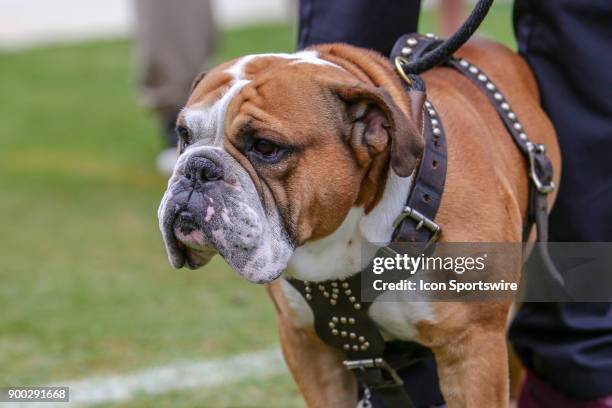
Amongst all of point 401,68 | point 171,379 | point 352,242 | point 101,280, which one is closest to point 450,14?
point 101,280

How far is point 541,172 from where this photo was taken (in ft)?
8.48

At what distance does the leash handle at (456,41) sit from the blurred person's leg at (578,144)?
0.28m

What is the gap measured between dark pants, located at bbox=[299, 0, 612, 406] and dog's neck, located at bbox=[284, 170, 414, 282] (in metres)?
0.59

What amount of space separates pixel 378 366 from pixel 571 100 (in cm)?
86

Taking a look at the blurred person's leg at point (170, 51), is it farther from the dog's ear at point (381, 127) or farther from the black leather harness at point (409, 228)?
the dog's ear at point (381, 127)

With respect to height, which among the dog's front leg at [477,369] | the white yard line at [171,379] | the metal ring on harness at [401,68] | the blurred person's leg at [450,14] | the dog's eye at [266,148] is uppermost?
the metal ring on harness at [401,68]

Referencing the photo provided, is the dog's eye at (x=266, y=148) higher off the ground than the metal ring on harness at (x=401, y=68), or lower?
lower

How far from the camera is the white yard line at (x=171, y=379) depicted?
3.32 metres

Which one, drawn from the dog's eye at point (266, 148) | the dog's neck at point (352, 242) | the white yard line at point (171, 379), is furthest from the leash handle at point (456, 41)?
the white yard line at point (171, 379)

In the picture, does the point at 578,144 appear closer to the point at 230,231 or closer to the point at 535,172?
the point at 535,172

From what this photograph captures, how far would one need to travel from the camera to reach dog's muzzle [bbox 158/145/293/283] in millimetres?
2127

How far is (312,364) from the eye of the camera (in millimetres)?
2609

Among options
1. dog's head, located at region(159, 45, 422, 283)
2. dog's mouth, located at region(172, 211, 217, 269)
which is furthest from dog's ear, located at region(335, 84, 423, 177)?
dog's mouth, located at region(172, 211, 217, 269)

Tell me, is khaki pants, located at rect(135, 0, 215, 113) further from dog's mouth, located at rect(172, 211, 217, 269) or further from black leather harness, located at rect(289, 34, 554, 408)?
dog's mouth, located at rect(172, 211, 217, 269)
